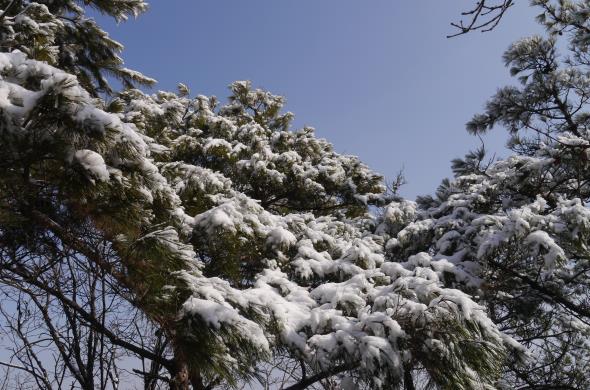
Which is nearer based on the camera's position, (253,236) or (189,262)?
(189,262)

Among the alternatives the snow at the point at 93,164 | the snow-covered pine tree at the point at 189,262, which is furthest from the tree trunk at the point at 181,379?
the snow at the point at 93,164

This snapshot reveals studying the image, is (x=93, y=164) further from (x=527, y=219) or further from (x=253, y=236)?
(x=527, y=219)

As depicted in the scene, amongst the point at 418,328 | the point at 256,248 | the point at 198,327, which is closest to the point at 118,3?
the point at 256,248

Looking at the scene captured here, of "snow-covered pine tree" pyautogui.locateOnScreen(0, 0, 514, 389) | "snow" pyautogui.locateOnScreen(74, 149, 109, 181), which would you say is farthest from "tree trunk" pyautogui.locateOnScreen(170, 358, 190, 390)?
"snow" pyautogui.locateOnScreen(74, 149, 109, 181)

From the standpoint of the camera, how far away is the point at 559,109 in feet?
30.2

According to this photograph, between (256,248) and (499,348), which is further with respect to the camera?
(256,248)

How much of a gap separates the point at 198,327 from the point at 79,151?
134 centimetres

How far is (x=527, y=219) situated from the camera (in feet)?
16.9

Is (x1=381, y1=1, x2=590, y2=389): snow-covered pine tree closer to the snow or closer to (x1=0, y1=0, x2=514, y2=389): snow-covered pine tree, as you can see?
(x1=0, y1=0, x2=514, y2=389): snow-covered pine tree

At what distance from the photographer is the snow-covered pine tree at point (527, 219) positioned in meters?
5.12

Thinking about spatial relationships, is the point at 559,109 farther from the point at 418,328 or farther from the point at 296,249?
the point at 418,328

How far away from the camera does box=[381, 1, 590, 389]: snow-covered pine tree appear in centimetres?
512

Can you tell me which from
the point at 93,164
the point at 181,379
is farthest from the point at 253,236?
the point at 93,164

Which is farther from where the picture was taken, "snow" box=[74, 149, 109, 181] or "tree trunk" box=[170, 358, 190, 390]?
"tree trunk" box=[170, 358, 190, 390]
